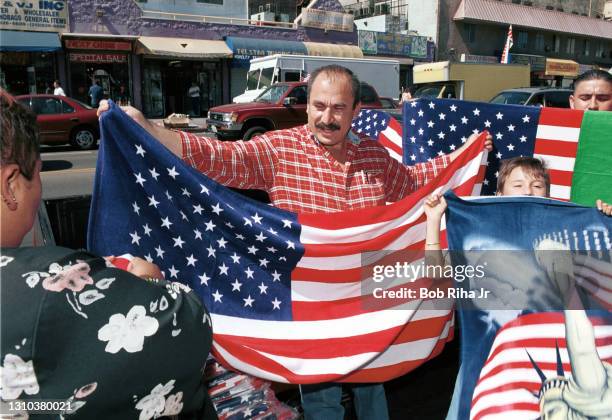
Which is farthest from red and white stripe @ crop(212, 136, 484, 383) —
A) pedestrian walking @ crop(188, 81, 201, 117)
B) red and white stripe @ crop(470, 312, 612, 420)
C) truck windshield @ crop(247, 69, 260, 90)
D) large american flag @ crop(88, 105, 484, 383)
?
pedestrian walking @ crop(188, 81, 201, 117)

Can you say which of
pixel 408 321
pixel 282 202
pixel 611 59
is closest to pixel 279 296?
pixel 282 202

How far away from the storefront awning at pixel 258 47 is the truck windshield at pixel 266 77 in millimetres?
6670

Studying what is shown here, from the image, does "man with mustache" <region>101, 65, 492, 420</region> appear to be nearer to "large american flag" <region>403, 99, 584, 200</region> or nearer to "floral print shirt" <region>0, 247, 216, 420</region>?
→ "large american flag" <region>403, 99, 584, 200</region>

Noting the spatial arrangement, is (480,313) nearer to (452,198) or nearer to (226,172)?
(452,198)

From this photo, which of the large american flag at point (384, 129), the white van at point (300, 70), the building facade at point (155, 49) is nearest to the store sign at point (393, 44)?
the building facade at point (155, 49)

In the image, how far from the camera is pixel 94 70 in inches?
883

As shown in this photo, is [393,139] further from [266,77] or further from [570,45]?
[570,45]

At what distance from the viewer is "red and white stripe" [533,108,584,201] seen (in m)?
3.50

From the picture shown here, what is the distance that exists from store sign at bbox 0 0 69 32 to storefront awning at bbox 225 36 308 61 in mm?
7376

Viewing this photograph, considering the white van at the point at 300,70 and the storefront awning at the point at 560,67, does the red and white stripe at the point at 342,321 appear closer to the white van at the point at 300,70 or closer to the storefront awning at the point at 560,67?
the white van at the point at 300,70

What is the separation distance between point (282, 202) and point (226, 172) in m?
0.34

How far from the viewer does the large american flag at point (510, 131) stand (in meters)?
3.53

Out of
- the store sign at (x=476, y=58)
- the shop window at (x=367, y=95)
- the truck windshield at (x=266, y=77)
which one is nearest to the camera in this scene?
the shop window at (x=367, y=95)

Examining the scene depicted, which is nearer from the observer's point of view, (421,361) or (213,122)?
(421,361)
